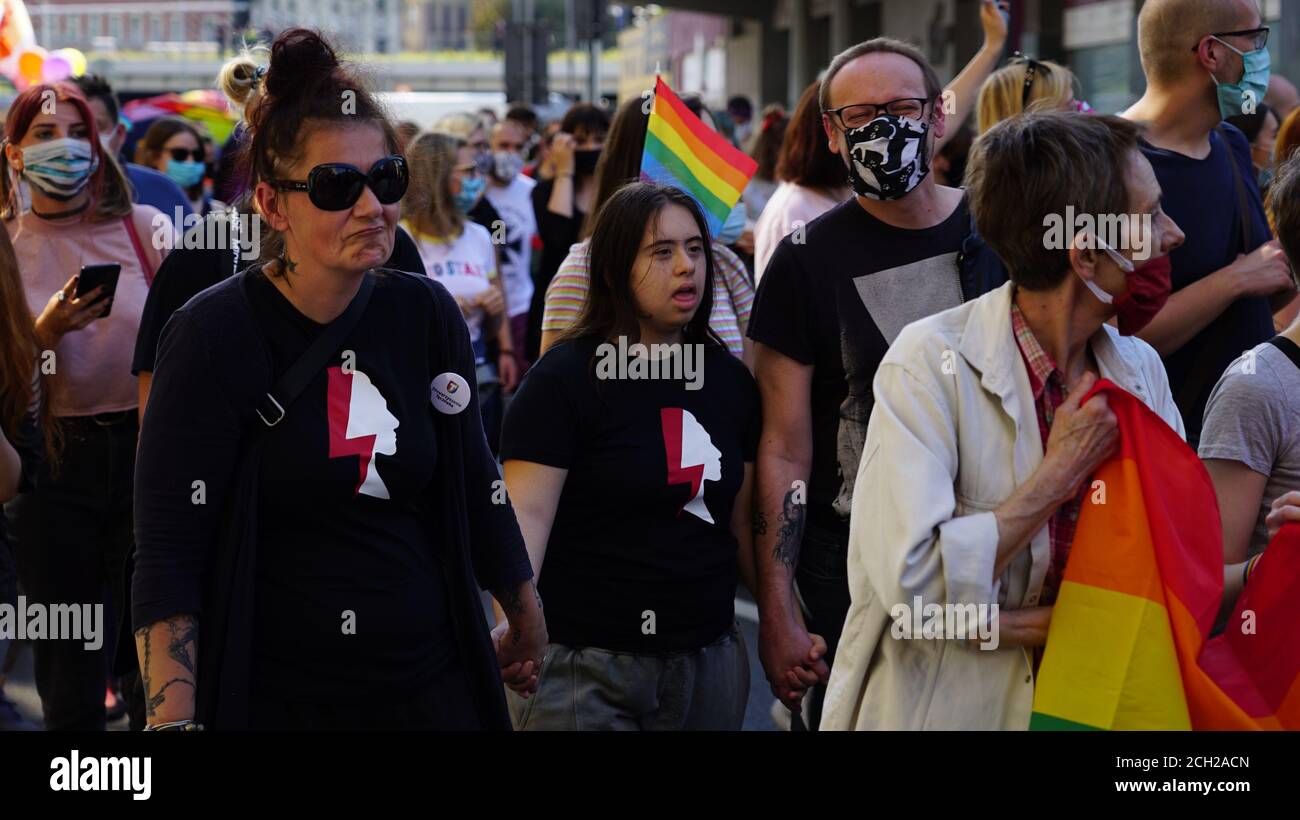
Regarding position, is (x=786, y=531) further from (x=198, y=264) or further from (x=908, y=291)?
(x=198, y=264)

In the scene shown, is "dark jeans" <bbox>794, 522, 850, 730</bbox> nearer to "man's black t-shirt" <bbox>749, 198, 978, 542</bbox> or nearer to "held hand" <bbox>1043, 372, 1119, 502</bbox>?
"man's black t-shirt" <bbox>749, 198, 978, 542</bbox>

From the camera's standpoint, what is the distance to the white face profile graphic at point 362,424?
3.05 meters

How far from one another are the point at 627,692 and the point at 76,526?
2.18 metres

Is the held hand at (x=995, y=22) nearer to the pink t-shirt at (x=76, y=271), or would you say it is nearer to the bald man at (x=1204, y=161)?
the bald man at (x=1204, y=161)

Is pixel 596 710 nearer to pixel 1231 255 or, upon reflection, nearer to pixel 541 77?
pixel 1231 255

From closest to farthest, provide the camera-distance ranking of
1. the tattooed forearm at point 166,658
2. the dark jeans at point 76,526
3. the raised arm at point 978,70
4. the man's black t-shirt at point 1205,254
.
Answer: the tattooed forearm at point 166,658 < the man's black t-shirt at point 1205,254 < the dark jeans at point 76,526 < the raised arm at point 978,70

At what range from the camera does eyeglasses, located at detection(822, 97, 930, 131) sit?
4.08 m

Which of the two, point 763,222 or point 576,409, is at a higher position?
point 763,222

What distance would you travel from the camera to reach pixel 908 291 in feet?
13.2

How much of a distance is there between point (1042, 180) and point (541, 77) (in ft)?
64.8

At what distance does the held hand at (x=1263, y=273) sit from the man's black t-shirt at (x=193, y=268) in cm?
222

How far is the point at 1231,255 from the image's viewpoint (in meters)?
4.64

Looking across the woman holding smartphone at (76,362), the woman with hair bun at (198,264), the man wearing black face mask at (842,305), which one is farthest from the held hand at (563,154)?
the man wearing black face mask at (842,305)
